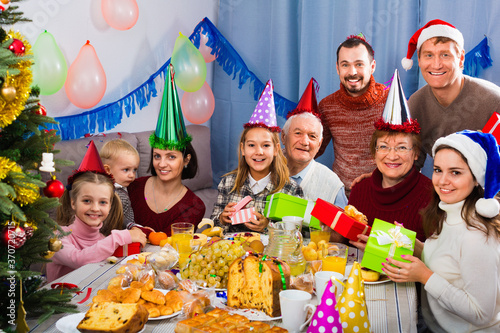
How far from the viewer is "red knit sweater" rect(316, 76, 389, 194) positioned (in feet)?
10.3

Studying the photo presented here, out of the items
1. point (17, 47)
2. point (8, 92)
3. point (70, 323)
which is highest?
point (17, 47)

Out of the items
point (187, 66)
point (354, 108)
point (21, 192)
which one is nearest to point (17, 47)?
point (21, 192)

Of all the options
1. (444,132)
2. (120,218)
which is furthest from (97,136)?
(444,132)

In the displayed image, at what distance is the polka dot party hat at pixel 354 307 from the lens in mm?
1196

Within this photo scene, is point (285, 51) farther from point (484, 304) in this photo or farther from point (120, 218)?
point (484, 304)

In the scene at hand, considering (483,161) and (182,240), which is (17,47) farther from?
(483,161)

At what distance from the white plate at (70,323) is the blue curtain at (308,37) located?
300 cm

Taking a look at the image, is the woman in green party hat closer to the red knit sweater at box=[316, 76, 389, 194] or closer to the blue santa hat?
the red knit sweater at box=[316, 76, 389, 194]

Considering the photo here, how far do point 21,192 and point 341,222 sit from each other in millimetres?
1210

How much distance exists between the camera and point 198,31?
172 inches

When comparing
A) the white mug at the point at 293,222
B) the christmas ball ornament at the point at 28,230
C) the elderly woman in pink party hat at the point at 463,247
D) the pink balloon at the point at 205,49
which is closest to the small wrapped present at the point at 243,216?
the white mug at the point at 293,222

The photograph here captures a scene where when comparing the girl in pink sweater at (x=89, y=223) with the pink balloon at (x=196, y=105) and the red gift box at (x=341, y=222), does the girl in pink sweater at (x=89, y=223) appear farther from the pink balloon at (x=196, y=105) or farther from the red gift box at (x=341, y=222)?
the pink balloon at (x=196, y=105)

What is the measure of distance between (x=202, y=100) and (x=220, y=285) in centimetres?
269

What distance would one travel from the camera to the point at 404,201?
88.3 inches
